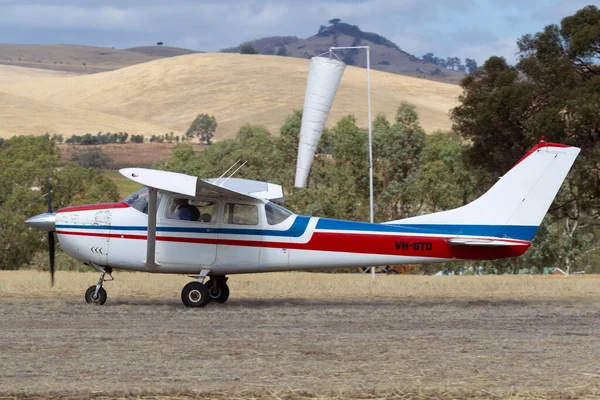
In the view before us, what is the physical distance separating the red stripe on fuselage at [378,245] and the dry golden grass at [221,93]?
329 ft

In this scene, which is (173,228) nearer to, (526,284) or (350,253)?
(350,253)

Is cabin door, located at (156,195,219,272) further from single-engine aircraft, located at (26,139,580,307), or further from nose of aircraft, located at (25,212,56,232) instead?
nose of aircraft, located at (25,212,56,232)

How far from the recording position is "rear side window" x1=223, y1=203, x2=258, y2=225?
1609 centimetres

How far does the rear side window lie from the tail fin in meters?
3.31

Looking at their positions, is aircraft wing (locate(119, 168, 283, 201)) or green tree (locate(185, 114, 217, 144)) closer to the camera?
aircraft wing (locate(119, 168, 283, 201))

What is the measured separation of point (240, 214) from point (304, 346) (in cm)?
506

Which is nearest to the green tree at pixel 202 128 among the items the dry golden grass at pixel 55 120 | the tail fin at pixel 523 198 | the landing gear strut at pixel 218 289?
the dry golden grass at pixel 55 120

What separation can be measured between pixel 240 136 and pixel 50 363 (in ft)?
232

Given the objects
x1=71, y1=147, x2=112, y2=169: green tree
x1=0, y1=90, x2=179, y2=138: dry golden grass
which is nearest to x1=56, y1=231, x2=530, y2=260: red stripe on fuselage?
x1=71, y1=147, x2=112, y2=169: green tree

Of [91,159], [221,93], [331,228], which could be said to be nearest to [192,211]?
[331,228]

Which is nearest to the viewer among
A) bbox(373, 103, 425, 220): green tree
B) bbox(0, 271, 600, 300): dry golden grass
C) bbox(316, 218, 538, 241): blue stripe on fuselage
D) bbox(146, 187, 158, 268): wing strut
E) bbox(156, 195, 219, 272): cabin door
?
bbox(316, 218, 538, 241): blue stripe on fuselage

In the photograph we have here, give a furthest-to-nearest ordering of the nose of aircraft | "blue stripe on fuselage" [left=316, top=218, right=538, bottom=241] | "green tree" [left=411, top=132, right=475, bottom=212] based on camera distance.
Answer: "green tree" [left=411, top=132, right=475, bottom=212]
the nose of aircraft
"blue stripe on fuselage" [left=316, top=218, right=538, bottom=241]

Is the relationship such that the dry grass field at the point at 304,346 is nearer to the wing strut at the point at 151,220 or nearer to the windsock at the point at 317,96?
the wing strut at the point at 151,220

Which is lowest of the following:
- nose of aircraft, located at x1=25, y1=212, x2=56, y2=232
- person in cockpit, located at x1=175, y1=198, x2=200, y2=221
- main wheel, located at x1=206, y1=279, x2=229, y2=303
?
main wheel, located at x1=206, y1=279, x2=229, y2=303
